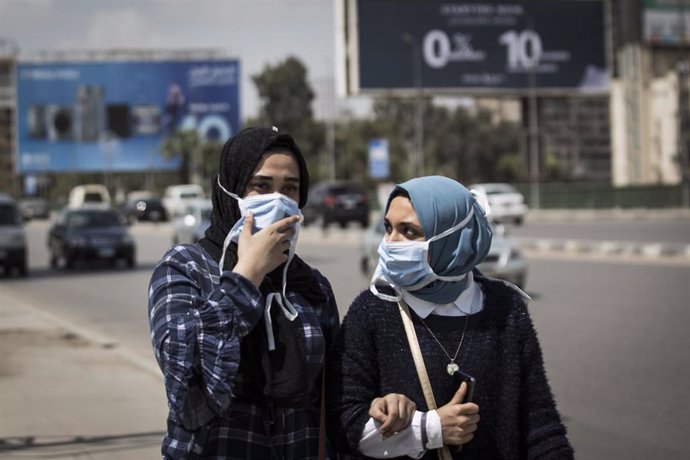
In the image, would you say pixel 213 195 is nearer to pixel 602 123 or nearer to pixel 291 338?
pixel 291 338

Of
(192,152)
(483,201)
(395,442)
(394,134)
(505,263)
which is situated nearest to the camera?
(395,442)

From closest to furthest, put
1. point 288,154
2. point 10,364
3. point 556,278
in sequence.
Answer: point 288,154, point 10,364, point 556,278

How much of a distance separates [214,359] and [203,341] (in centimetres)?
5

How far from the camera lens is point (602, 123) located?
18600cm

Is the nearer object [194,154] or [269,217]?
[269,217]

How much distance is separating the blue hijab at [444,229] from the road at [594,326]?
3.99m

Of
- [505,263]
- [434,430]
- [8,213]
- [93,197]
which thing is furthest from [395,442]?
[93,197]

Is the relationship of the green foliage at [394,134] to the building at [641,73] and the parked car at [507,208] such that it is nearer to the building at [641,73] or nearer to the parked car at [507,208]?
the building at [641,73]

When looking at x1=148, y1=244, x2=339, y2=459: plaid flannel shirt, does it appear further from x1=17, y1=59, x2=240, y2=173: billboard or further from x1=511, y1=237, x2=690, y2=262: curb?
x1=17, y1=59, x2=240, y2=173: billboard

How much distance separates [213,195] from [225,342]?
0.44 meters

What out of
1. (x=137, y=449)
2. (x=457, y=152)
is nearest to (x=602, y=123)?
(x=457, y=152)

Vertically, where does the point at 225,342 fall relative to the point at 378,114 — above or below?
below

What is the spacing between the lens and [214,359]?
267 cm

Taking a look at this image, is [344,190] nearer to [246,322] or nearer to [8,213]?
[8,213]
